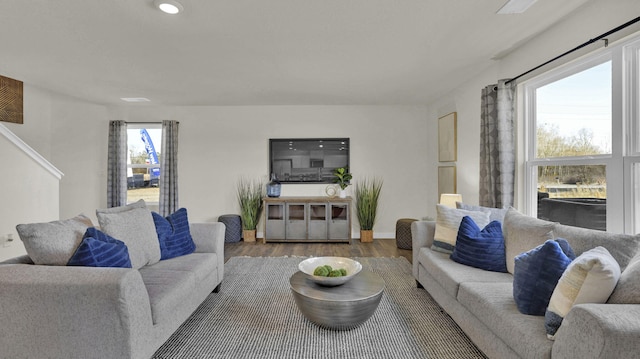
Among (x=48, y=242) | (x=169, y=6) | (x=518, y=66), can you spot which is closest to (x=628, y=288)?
(x=518, y=66)

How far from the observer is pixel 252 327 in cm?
238

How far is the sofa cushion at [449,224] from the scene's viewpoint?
2803mm

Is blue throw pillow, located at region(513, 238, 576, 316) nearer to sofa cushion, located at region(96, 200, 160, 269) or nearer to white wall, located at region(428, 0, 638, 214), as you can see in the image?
white wall, located at region(428, 0, 638, 214)

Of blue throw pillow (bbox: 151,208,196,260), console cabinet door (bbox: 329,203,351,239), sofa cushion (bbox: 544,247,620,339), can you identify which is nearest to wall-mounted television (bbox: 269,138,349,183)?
console cabinet door (bbox: 329,203,351,239)

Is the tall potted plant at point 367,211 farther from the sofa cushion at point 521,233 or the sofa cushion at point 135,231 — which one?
the sofa cushion at point 135,231

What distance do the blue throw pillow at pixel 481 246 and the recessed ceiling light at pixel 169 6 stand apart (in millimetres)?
2756

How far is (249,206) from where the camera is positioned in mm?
5383

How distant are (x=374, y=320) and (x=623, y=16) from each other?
2.69 m

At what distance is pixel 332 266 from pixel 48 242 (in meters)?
1.85

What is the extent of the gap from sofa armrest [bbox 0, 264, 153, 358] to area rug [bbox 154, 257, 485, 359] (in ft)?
1.70

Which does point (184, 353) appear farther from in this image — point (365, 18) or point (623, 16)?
point (623, 16)

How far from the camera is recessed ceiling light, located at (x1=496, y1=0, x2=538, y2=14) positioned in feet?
7.25

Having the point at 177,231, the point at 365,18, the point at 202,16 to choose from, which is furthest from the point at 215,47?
the point at 177,231

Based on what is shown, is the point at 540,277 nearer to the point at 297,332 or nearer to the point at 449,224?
the point at 449,224
